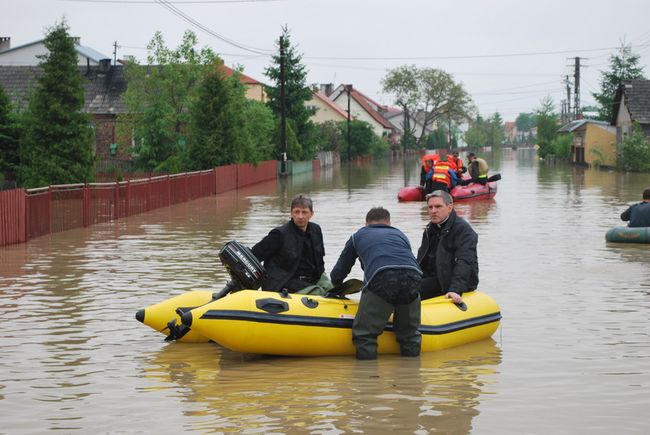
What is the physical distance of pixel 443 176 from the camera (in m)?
33.7

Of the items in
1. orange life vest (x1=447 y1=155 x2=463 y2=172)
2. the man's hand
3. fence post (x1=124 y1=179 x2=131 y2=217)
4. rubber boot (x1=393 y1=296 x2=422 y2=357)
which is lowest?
rubber boot (x1=393 y1=296 x2=422 y2=357)

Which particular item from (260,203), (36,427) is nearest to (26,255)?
(36,427)

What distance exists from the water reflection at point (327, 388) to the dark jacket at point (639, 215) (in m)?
10.8

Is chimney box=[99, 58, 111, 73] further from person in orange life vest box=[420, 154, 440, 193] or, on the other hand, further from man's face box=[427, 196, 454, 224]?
man's face box=[427, 196, 454, 224]

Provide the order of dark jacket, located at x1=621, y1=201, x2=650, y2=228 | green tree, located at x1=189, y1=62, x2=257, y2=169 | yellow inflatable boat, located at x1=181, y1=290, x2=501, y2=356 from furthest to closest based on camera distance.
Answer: green tree, located at x1=189, y1=62, x2=257, y2=169
dark jacket, located at x1=621, y1=201, x2=650, y2=228
yellow inflatable boat, located at x1=181, y1=290, x2=501, y2=356

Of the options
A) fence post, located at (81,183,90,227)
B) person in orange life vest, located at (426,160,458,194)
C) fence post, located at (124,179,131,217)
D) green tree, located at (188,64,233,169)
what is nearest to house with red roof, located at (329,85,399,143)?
green tree, located at (188,64,233,169)

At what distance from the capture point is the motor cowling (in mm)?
10500

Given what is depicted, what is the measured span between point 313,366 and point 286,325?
1.41 ft

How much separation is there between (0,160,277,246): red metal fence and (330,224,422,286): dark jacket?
11498 millimetres

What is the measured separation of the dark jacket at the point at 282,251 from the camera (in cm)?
1084

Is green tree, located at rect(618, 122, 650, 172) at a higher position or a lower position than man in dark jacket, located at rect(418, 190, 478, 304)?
higher

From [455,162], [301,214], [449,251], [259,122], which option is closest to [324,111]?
[259,122]

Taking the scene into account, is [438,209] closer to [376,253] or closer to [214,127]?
[376,253]

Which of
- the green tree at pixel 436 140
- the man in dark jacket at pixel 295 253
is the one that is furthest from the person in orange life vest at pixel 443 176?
the green tree at pixel 436 140
